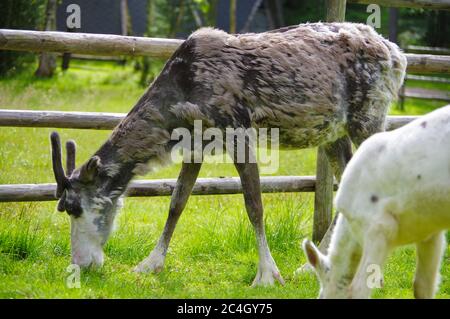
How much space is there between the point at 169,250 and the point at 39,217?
1.35 metres

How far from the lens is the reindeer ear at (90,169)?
5.48m

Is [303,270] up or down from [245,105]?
down

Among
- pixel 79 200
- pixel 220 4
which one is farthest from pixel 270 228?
pixel 220 4

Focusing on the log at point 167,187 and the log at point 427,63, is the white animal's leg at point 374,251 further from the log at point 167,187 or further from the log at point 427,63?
the log at point 427,63

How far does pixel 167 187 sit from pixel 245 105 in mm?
1315

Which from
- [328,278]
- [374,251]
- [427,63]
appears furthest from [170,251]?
[427,63]

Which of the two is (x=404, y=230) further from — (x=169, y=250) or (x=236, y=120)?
(x=169, y=250)

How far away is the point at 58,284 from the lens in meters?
5.07

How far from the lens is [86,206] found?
558 centimetres

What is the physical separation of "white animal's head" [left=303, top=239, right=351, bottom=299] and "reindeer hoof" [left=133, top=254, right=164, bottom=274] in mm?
1799

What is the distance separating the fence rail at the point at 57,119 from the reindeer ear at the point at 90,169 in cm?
96

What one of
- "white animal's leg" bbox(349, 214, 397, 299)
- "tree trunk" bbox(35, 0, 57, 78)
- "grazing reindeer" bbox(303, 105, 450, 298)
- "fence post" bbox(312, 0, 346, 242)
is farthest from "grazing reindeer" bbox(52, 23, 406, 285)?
"tree trunk" bbox(35, 0, 57, 78)

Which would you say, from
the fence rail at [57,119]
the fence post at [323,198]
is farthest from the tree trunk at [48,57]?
the fence post at [323,198]

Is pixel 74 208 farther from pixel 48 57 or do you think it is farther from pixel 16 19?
pixel 48 57
